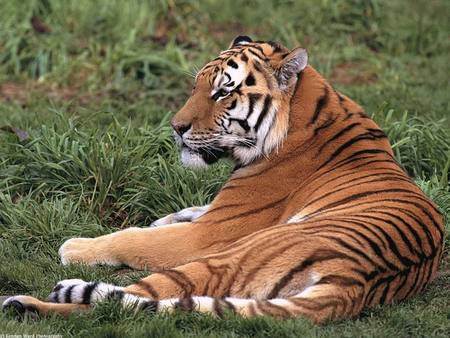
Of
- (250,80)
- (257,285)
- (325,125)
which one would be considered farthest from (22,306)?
(325,125)

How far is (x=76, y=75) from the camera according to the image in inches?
396

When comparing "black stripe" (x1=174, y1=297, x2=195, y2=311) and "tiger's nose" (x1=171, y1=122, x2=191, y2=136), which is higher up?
"tiger's nose" (x1=171, y1=122, x2=191, y2=136)

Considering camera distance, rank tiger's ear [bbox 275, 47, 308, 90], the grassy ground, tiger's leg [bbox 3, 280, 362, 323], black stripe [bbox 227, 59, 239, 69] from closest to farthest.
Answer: tiger's leg [bbox 3, 280, 362, 323] < the grassy ground < tiger's ear [bbox 275, 47, 308, 90] < black stripe [bbox 227, 59, 239, 69]

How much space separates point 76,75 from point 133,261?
446 cm

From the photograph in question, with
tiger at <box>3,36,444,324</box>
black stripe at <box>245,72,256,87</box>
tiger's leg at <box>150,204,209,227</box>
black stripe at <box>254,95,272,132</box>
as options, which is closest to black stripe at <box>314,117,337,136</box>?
tiger at <box>3,36,444,324</box>

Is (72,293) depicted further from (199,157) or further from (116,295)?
(199,157)

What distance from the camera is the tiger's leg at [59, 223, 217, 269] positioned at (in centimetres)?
580

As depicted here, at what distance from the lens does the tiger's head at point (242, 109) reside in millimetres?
5926

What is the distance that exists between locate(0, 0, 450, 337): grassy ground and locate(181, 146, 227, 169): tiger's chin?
0.74m

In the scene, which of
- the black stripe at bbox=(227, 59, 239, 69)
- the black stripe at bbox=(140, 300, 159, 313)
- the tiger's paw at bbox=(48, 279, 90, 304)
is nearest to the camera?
the black stripe at bbox=(140, 300, 159, 313)

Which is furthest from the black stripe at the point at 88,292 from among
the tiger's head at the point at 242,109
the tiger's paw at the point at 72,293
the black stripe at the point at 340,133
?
the black stripe at the point at 340,133

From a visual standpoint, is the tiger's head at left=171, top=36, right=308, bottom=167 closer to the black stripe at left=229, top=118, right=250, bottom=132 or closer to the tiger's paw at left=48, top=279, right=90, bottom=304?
the black stripe at left=229, top=118, right=250, bottom=132

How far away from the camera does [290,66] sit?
592cm

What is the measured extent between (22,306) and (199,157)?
5.35 ft
